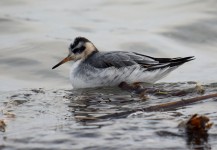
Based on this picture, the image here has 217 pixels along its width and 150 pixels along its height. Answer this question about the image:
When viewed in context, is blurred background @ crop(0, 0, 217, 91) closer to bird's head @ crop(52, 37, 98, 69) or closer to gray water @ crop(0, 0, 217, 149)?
gray water @ crop(0, 0, 217, 149)

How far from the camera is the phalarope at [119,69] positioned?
10062mm

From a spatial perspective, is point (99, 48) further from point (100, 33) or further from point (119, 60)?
point (119, 60)

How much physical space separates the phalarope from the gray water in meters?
0.34

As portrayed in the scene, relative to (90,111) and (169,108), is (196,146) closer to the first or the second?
(169,108)

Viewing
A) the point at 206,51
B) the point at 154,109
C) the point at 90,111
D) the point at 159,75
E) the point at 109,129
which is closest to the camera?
the point at 109,129

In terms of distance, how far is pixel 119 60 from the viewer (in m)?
Answer: 10.1

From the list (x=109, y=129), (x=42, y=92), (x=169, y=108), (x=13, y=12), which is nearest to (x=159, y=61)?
(x=42, y=92)

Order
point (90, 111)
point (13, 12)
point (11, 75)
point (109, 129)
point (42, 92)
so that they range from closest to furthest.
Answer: point (109, 129) → point (90, 111) → point (42, 92) → point (11, 75) → point (13, 12)

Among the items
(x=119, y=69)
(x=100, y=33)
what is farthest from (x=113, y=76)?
(x=100, y=33)

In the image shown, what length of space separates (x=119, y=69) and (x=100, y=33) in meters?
4.92

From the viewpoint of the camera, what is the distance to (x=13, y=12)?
1631cm

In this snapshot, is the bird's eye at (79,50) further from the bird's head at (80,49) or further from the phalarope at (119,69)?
the phalarope at (119,69)

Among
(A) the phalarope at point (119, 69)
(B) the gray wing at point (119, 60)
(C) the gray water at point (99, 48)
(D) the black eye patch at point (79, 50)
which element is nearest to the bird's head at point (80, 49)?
(D) the black eye patch at point (79, 50)

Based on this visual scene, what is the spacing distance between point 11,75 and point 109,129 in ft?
18.1
